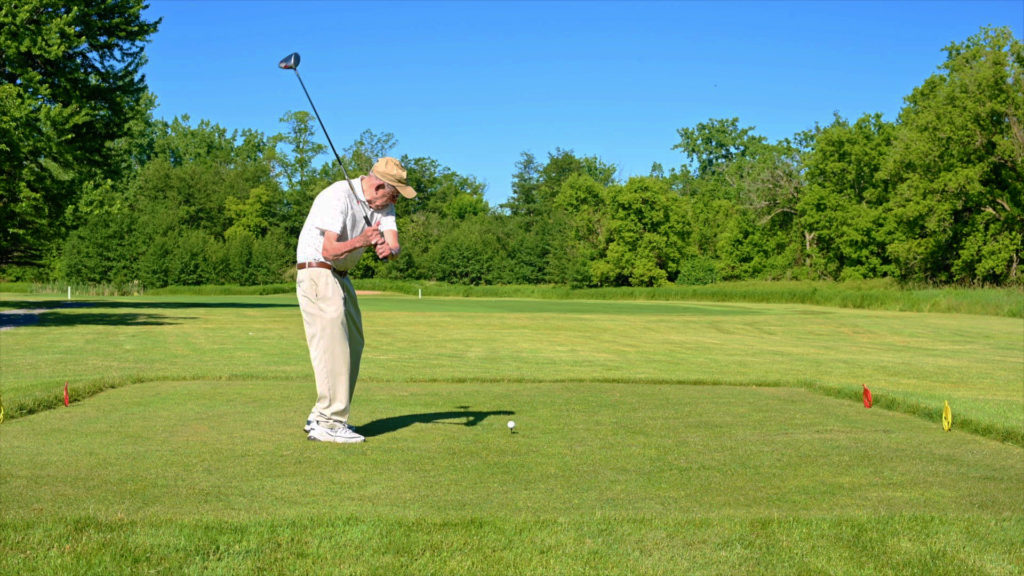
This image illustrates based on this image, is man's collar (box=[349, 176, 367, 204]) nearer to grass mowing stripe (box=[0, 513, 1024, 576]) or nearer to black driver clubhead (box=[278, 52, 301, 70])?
black driver clubhead (box=[278, 52, 301, 70])

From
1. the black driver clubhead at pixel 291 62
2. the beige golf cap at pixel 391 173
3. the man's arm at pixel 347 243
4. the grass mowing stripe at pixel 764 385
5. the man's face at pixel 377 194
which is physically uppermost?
the black driver clubhead at pixel 291 62

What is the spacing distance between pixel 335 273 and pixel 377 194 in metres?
0.83

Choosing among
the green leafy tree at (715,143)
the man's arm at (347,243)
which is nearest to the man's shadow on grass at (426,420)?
the man's arm at (347,243)

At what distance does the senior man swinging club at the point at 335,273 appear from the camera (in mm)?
7973

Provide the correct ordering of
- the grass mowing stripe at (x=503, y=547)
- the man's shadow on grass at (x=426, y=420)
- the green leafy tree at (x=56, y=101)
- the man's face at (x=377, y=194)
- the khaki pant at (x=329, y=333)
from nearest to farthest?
the grass mowing stripe at (x=503, y=547)
the khaki pant at (x=329, y=333)
the man's face at (x=377, y=194)
the man's shadow on grass at (x=426, y=420)
the green leafy tree at (x=56, y=101)

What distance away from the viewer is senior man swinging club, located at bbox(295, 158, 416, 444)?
7.97 meters

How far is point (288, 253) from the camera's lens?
358 feet

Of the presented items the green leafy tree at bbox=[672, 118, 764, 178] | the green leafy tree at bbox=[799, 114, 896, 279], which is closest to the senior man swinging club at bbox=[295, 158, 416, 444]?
the green leafy tree at bbox=[799, 114, 896, 279]

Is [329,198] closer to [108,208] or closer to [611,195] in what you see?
[108,208]

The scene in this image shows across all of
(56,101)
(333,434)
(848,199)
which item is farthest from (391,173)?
(848,199)

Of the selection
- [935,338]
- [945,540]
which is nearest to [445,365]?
[945,540]

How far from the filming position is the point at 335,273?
320 inches

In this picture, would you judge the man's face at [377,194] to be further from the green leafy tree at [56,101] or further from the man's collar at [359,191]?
the green leafy tree at [56,101]

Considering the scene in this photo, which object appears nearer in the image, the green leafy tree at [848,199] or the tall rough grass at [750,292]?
the tall rough grass at [750,292]
